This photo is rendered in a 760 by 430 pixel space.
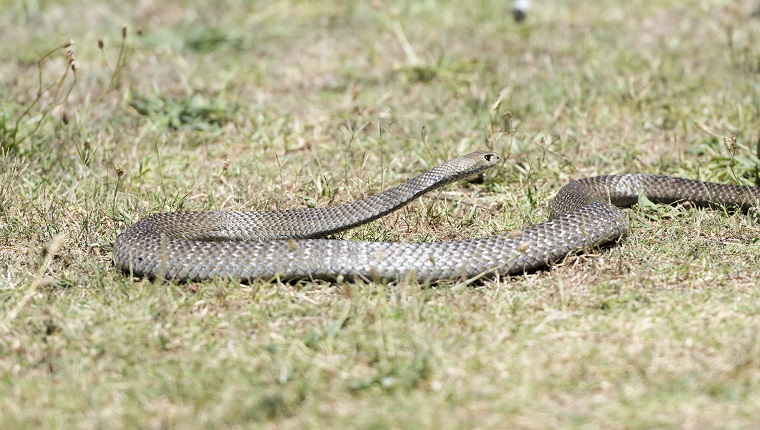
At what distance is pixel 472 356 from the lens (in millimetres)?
4582

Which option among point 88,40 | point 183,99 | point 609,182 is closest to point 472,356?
point 609,182

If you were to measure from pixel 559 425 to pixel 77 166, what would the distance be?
15.9 feet

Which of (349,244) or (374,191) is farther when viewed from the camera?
(374,191)

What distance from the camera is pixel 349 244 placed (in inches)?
223

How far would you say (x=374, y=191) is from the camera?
7.05 m

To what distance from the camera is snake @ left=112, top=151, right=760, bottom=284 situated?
5551 mm

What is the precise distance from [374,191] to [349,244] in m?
1.46

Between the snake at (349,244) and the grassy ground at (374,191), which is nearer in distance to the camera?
the grassy ground at (374,191)

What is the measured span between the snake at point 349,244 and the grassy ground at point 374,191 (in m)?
0.12

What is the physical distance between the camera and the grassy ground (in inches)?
169

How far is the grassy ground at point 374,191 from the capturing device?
4.29m

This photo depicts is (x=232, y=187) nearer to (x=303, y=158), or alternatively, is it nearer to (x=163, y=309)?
(x=303, y=158)

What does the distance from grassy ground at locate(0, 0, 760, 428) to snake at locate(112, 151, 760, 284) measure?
0.41 ft

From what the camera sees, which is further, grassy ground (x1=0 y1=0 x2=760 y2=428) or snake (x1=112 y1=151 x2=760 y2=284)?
snake (x1=112 y1=151 x2=760 y2=284)
